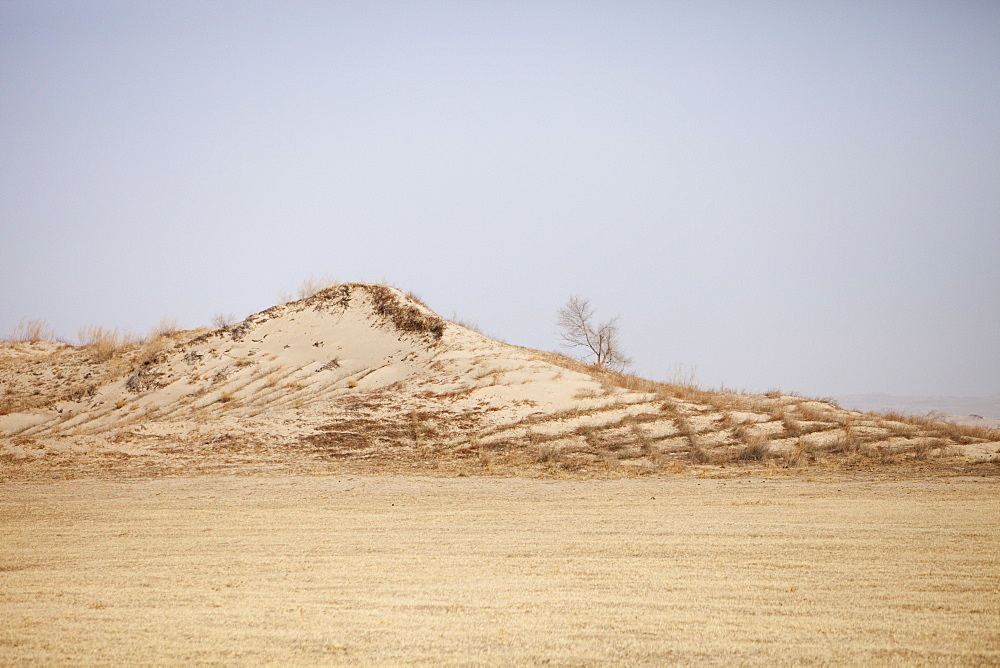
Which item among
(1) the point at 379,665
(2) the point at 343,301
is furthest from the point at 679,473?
(2) the point at 343,301

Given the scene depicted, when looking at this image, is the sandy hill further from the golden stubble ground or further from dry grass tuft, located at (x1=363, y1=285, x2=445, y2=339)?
the golden stubble ground

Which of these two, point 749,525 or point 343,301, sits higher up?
point 343,301

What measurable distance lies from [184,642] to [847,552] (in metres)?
8.31

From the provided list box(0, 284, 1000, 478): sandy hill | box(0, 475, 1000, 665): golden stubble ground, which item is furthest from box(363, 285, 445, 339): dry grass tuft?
box(0, 475, 1000, 665): golden stubble ground

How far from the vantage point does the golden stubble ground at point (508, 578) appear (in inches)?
284

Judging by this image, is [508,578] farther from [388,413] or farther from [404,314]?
[404,314]

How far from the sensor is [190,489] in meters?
18.5

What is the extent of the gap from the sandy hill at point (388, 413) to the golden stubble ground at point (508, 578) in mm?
5682

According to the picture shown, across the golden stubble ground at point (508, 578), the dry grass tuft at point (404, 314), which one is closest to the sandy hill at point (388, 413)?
the dry grass tuft at point (404, 314)

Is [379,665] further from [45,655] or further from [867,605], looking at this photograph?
[867,605]

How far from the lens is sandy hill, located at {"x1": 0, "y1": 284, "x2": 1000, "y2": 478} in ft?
74.8

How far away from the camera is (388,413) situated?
2747 centimetres

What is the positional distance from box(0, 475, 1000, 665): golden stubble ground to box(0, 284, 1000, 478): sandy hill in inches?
224

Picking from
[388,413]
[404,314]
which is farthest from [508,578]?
[404,314]
